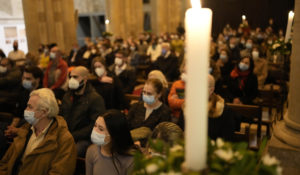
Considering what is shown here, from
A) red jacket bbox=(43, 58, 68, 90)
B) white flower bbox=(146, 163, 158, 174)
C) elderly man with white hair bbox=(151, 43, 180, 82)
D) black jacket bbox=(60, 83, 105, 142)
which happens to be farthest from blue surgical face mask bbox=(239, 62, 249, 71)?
white flower bbox=(146, 163, 158, 174)

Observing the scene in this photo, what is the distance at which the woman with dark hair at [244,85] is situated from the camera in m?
5.80

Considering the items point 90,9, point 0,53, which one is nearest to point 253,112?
point 0,53

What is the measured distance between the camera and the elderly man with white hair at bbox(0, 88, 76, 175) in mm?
3021

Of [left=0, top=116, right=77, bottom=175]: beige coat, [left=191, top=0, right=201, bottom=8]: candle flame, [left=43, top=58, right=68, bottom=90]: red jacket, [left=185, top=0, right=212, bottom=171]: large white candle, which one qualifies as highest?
[left=191, top=0, right=201, bottom=8]: candle flame

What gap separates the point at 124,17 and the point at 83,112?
15681mm

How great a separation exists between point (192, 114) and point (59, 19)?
12561 mm

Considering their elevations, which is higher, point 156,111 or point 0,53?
point 0,53

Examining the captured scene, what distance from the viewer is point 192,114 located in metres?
0.95

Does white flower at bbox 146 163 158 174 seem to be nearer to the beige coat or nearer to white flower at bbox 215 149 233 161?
white flower at bbox 215 149 233 161

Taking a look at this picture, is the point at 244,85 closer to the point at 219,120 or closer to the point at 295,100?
the point at 219,120

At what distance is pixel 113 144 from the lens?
2.74m

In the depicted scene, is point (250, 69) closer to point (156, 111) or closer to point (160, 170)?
point (156, 111)

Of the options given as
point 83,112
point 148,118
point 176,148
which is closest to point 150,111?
point 148,118

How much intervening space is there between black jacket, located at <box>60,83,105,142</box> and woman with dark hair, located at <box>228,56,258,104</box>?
280cm
